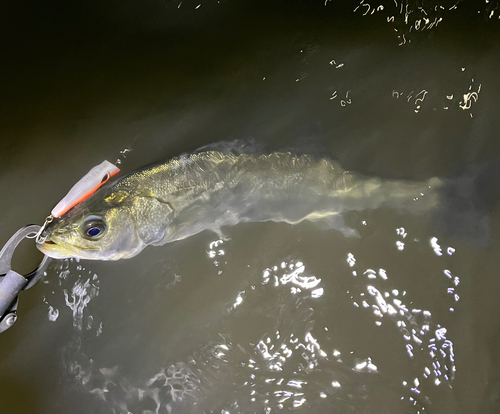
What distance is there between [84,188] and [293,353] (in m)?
0.68

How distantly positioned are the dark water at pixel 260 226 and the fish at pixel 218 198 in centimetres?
5

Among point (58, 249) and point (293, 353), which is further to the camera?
point (293, 353)

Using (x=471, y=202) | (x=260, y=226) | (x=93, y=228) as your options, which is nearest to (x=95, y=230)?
(x=93, y=228)

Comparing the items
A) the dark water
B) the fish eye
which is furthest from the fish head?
the dark water

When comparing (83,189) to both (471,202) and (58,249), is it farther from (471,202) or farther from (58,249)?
(471,202)

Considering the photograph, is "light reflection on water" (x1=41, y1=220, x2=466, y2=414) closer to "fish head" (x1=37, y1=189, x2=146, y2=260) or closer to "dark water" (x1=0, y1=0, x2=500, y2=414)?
"dark water" (x1=0, y1=0, x2=500, y2=414)

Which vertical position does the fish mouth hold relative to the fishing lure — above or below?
below

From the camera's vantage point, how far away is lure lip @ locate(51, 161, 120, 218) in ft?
2.91

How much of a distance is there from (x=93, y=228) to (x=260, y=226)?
1.47 feet

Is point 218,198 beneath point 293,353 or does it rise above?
above

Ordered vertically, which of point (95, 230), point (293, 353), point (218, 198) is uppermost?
point (95, 230)

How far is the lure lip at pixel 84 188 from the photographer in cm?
89

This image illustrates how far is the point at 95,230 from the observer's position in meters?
0.87

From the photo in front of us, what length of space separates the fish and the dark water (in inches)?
1.9
